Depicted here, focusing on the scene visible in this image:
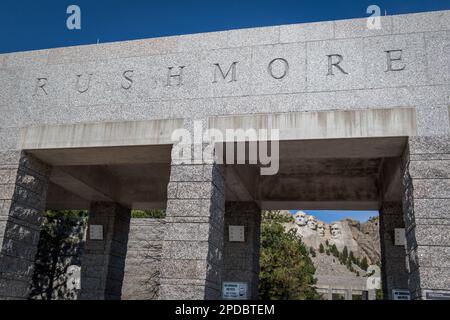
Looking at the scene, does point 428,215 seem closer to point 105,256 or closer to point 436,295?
point 436,295

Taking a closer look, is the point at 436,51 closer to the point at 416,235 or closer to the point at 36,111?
the point at 416,235

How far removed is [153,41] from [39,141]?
3.00 meters

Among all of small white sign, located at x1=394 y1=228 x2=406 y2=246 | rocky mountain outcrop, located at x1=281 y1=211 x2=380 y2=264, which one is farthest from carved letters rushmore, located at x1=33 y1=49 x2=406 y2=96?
rocky mountain outcrop, located at x1=281 y1=211 x2=380 y2=264

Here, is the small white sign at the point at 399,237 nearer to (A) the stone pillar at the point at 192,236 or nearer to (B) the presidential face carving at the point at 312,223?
(A) the stone pillar at the point at 192,236

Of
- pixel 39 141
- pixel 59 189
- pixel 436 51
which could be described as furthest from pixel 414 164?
pixel 59 189

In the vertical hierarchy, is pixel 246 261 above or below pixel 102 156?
below

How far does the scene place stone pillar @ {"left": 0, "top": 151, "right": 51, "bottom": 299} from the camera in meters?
8.38

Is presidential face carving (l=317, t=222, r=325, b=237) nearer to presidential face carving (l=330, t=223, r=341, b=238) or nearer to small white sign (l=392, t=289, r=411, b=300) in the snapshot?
presidential face carving (l=330, t=223, r=341, b=238)

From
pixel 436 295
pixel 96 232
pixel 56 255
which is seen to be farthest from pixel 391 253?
pixel 56 255

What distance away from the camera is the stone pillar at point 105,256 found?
12.3 meters

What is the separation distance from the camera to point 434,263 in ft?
21.8

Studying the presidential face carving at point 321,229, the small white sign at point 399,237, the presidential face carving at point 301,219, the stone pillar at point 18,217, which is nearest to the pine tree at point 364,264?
the presidential face carving at point 321,229

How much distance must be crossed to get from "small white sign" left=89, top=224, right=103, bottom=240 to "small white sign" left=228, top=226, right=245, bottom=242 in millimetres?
3852

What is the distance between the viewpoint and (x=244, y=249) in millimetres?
11273
